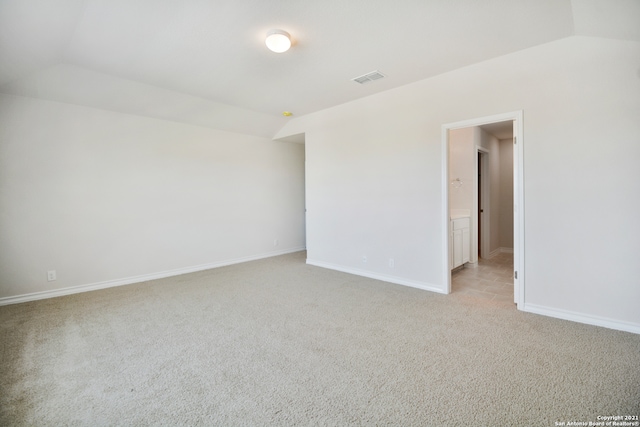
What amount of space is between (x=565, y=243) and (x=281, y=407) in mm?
2964

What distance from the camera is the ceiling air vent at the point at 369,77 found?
3.37 m

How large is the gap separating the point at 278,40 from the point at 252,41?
33cm

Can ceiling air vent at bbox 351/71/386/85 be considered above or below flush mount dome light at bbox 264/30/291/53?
above

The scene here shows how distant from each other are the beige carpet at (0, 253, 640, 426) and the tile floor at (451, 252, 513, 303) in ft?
1.12

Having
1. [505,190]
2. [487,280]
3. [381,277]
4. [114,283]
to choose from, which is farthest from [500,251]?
[114,283]

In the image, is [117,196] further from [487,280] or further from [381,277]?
[487,280]

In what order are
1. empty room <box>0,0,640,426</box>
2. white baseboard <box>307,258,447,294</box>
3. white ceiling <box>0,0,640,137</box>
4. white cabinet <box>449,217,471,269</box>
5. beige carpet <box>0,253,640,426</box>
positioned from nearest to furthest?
beige carpet <box>0,253,640,426</box> < empty room <box>0,0,640,426</box> < white ceiling <box>0,0,640,137</box> < white baseboard <box>307,258,447,294</box> < white cabinet <box>449,217,471,269</box>

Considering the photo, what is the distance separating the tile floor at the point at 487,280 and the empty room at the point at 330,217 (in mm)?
51

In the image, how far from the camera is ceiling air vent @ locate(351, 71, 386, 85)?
133 inches

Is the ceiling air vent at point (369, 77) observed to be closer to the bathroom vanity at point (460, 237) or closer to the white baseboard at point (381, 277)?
the bathroom vanity at point (460, 237)

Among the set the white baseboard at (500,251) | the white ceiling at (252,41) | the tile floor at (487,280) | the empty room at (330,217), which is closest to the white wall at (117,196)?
the empty room at (330,217)

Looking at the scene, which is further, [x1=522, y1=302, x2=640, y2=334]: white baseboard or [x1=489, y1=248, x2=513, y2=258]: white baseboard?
[x1=489, y1=248, x2=513, y2=258]: white baseboard

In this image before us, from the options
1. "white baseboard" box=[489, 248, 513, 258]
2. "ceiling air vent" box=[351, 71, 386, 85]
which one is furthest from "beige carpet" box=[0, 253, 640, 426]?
"white baseboard" box=[489, 248, 513, 258]

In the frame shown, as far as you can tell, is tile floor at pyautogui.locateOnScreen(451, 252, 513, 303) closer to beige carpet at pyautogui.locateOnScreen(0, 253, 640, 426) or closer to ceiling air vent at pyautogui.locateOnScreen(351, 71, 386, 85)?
beige carpet at pyautogui.locateOnScreen(0, 253, 640, 426)
